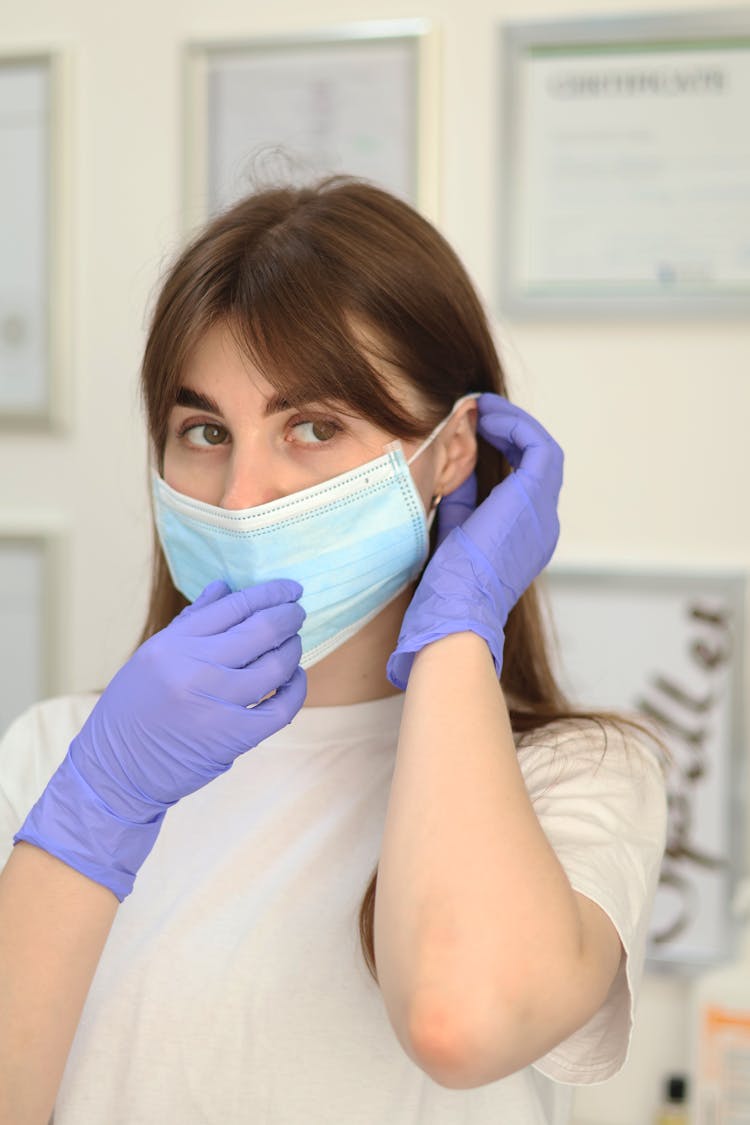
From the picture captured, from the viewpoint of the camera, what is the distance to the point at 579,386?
1703 mm

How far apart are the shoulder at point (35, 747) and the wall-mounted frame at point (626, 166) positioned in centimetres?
86

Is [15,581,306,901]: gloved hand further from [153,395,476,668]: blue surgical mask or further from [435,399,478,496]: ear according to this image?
[435,399,478,496]: ear

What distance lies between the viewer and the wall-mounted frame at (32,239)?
6.12 ft

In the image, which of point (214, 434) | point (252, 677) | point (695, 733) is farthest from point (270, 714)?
point (695, 733)

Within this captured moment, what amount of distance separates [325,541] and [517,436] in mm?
238

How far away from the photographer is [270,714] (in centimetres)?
100

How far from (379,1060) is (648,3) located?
55.8 inches

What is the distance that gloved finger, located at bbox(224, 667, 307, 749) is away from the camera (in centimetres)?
97

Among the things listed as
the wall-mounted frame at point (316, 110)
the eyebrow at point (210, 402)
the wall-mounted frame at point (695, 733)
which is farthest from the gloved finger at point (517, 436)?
the wall-mounted frame at point (316, 110)

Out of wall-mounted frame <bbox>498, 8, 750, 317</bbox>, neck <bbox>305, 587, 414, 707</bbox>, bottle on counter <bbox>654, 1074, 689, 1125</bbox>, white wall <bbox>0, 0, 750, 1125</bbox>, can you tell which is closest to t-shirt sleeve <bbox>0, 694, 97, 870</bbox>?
neck <bbox>305, 587, 414, 707</bbox>

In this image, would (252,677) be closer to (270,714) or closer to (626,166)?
(270,714)

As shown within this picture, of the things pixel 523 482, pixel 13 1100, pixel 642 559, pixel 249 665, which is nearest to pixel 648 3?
pixel 642 559

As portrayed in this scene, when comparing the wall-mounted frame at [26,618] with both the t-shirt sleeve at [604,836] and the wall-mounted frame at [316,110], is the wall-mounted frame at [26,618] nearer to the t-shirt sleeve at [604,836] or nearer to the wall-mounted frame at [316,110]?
the wall-mounted frame at [316,110]

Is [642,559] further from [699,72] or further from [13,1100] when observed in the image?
[13,1100]
